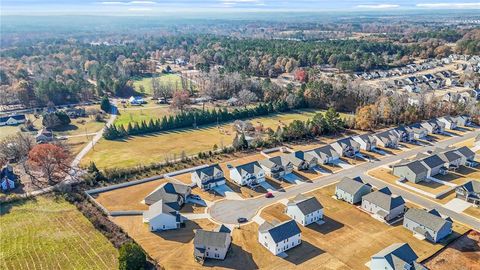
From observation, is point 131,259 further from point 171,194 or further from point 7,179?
point 7,179

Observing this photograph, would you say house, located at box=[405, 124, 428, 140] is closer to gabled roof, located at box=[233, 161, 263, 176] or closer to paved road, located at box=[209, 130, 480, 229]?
paved road, located at box=[209, 130, 480, 229]

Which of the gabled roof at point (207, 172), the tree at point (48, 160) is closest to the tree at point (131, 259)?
the gabled roof at point (207, 172)

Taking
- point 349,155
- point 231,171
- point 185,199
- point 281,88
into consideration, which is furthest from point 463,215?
point 281,88

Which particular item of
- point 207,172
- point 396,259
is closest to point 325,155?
point 207,172

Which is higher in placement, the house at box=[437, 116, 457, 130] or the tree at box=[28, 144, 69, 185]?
the tree at box=[28, 144, 69, 185]

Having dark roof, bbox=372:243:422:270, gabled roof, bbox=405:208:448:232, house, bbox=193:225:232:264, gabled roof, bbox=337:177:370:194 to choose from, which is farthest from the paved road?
dark roof, bbox=372:243:422:270

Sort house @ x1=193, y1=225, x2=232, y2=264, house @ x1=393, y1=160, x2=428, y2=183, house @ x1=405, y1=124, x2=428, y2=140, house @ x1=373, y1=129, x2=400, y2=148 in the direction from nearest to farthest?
1. house @ x1=193, y1=225, x2=232, y2=264
2. house @ x1=393, y1=160, x2=428, y2=183
3. house @ x1=373, y1=129, x2=400, y2=148
4. house @ x1=405, y1=124, x2=428, y2=140

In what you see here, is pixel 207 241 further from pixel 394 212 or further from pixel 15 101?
pixel 15 101
